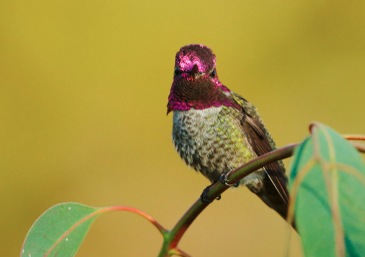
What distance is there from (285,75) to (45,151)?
7.56 ft

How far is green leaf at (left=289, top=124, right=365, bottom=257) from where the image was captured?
0.52m

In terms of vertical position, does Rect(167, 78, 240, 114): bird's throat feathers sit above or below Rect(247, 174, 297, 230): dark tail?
above

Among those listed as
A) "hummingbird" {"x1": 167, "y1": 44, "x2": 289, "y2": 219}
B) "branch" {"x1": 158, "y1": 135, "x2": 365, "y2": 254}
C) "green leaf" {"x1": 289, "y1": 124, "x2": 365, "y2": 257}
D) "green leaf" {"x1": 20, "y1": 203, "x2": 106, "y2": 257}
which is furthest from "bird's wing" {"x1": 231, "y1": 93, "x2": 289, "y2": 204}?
"green leaf" {"x1": 289, "y1": 124, "x2": 365, "y2": 257}

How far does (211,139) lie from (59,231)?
86 cm

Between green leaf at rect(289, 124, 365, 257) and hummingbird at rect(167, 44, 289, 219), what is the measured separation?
1090 mm

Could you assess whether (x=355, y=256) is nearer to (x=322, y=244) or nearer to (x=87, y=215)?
(x=322, y=244)

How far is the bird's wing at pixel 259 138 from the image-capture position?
178 cm

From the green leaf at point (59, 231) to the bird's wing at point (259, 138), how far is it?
94cm

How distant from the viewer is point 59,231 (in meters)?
1.00

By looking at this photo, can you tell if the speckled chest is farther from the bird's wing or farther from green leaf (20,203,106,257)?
green leaf (20,203,106,257)

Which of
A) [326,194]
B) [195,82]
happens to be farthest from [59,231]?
[195,82]

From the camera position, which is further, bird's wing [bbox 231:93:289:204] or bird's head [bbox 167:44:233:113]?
bird's wing [bbox 231:93:289:204]

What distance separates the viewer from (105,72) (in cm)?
381

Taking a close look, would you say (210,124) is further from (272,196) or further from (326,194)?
(326,194)
